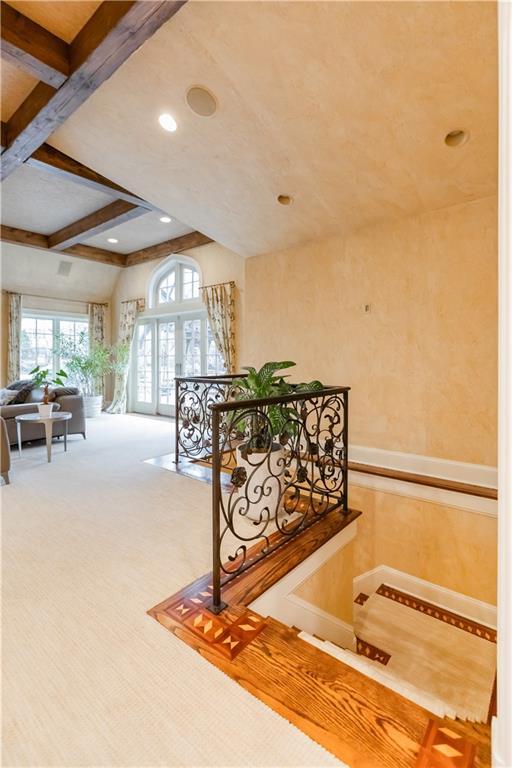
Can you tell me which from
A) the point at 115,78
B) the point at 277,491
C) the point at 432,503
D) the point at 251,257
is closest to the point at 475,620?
the point at 432,503

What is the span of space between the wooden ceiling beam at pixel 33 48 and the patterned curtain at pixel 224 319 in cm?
345

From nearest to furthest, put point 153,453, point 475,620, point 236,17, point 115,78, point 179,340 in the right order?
point 236,17
point 115,78
point 475,620
point 153,453
point 179,340

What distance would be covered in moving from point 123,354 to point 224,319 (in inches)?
127

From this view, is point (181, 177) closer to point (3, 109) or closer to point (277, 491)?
point (3, 109)

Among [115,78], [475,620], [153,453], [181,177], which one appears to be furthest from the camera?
[153,453]

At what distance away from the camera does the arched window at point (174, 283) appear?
22.7 ft

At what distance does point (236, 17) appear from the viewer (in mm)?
2271

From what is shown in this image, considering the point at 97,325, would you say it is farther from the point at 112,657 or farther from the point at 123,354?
the point at 112,657

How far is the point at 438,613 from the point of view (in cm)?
309

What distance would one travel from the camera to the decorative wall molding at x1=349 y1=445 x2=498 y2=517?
10.2ft

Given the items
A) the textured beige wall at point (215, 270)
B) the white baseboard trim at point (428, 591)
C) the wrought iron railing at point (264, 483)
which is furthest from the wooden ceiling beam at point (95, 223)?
the white baseboard trim at point (428, 591)

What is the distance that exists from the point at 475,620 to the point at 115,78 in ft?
17.3

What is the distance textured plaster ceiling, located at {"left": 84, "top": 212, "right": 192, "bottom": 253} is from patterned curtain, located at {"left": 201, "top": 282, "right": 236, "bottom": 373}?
4.42 ft

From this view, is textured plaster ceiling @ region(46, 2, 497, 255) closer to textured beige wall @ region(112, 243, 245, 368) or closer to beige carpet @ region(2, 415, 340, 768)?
textured beige wall @ region(112, 243, 245, 368)
